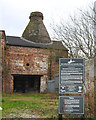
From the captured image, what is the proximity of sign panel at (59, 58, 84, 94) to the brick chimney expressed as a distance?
16448 mm

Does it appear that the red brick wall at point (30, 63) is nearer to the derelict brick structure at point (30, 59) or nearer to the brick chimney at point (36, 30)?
the derelict brick structure at point (30, 59)

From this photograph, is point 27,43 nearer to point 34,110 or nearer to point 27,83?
point 27,83

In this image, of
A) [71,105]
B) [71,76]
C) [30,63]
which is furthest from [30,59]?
[71,105]

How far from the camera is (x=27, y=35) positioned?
22594 millimetres

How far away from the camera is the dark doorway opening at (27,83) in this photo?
2148 centimetres

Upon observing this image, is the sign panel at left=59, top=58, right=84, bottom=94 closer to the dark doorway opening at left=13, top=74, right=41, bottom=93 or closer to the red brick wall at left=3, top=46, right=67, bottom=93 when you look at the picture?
the red brick wall at left=3, top=46, right=67, bottom=93

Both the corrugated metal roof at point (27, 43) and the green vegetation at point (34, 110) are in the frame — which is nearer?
the green vegetation at point (34, 110)

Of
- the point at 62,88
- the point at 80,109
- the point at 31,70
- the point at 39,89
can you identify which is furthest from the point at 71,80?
the point at 39,89

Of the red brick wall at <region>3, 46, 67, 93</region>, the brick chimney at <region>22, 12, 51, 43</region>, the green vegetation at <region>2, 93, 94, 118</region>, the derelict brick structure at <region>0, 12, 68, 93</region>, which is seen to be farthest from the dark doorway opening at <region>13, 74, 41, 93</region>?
the green vegetation at <region>2, 93, 94, 118</region>

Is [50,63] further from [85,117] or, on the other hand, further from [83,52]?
[85,117]

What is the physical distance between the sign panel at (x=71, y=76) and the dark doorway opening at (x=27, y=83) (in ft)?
51.2

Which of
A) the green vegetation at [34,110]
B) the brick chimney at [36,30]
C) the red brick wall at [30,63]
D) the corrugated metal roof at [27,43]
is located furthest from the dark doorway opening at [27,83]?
the green vegetation at [34,110]

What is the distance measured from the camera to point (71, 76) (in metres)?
5.66

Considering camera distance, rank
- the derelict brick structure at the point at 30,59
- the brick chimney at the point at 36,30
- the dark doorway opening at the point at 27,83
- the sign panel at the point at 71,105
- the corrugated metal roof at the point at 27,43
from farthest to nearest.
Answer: the brick chimney at the point at 36,30 → the dark doorway opening at the point at 27,83 → the corrugated metal roof at the point at 27,43 → the derelict brick structure at the point at 30,59 → the sign panel at the point at 71,105
